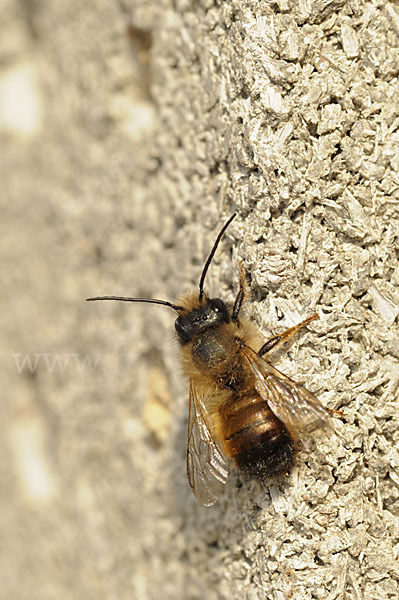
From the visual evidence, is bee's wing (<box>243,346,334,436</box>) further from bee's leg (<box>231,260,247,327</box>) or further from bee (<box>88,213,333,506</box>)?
bee's leg (<box>231,260,247,327</box>)

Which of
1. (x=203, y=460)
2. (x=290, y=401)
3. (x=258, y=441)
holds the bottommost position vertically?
(x=203, y=460)

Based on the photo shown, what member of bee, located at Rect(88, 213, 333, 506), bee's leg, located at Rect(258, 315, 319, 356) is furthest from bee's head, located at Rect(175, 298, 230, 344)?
bee's leg, located at Rect(258, 315, 319, 356)

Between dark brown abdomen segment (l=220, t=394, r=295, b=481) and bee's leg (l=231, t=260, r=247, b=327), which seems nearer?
dark brown abdomen segment (l=220, t=394, r=295, b=481)

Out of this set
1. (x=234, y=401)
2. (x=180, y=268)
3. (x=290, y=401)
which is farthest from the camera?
(x=180, y=268)

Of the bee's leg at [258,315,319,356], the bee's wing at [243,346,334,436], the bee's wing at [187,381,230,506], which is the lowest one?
the bee's wing at [187,381,230,506]

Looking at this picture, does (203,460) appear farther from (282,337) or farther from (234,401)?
(282,337)

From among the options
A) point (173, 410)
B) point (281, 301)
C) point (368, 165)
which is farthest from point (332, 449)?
point (173, 410)

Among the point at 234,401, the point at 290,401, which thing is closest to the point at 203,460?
the point at 234,401
